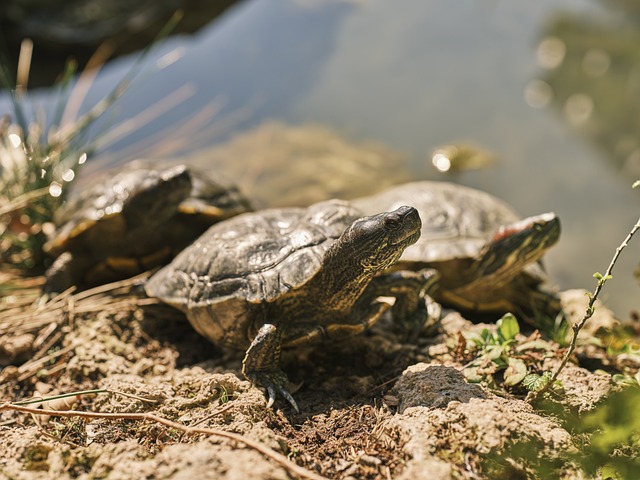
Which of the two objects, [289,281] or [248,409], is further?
[289,281]

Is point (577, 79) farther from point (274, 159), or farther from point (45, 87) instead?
point (45, 87)

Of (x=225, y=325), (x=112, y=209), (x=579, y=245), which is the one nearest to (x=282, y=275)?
(x=225, y=325)

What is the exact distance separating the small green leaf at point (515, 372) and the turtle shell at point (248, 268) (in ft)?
3.30

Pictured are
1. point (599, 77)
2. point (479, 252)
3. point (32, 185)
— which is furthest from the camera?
point (599, 77)

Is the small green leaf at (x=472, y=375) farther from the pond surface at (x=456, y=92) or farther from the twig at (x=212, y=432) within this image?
the pond surface at (x=456, y=92)

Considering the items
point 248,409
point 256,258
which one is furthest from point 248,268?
point 248,409

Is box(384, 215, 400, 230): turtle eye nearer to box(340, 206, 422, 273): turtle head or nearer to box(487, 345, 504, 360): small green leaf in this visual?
box(340, 206, 422, 273): turtle head

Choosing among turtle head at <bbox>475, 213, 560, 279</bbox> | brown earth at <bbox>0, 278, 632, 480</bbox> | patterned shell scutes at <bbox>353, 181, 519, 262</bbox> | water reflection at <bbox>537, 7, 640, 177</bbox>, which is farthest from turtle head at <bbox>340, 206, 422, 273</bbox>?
water reflection at <bbox>537, 7, 640, 177</bbox>

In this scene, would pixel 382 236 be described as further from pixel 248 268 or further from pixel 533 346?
pixel 533 346

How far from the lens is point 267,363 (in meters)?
2.69

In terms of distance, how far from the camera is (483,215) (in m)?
4.05

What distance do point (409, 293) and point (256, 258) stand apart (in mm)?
878

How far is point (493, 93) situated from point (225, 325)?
19.9 ft

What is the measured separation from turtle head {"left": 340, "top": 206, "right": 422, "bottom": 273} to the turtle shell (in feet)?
0.74
